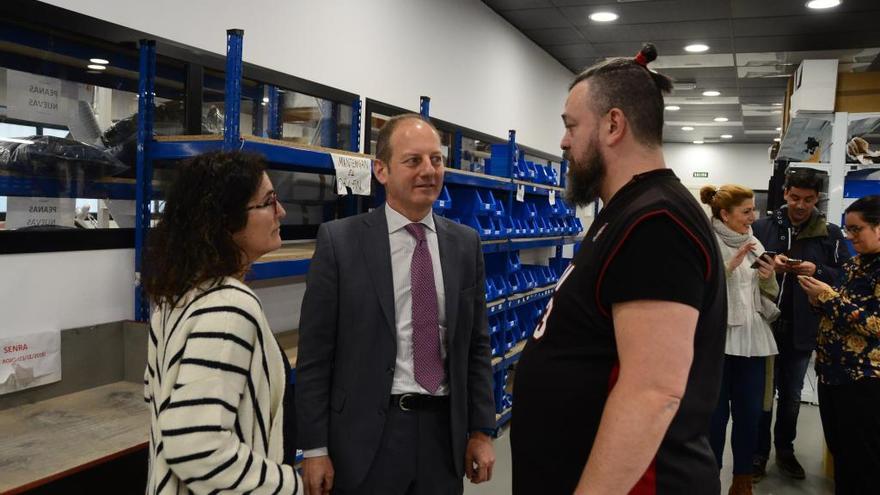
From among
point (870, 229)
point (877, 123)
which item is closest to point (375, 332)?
point (870, 229)

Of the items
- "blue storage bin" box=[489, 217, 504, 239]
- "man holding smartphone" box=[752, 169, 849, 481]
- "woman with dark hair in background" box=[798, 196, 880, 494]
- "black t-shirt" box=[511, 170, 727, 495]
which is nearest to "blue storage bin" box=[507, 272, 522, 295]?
"blue storage bin" box=[489, 217, 504, 239]

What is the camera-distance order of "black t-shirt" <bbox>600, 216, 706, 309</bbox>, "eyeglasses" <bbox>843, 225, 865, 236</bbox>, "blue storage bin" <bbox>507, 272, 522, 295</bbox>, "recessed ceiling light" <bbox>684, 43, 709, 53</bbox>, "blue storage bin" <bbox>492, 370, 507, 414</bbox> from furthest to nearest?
"recessed ceiling light" <bbox>684, 43, 709, 53</bbox> < "blue storage bin" <bbox>507, 272, 522, 295</bbox> < "blue storage bin" <bbox>492, 370, 507, 414</bbox> < "eyeglasses" <bbox>843, 225, 865, 236</bbox> < "black t-shirt" <bbox>600, 216, 706, 309</bbox>

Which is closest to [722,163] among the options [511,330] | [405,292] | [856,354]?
[511,330]

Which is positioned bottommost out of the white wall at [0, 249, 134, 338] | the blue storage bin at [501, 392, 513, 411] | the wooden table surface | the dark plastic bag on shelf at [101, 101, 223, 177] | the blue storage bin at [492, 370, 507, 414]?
the blue storage bin at [501, 392, 513, 411]

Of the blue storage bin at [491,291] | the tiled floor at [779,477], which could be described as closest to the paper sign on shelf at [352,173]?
the blue storage bin at [491,291]

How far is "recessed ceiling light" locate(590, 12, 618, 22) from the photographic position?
17.6 feet

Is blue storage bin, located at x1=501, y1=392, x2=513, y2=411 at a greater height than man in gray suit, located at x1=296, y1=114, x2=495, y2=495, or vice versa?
man in gray suit, located at x1=296, y1=114, x2=495, y2=495

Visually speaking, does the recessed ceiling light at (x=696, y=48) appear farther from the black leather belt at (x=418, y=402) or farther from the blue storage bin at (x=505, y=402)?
the black leather belt at (x=418, y=402)

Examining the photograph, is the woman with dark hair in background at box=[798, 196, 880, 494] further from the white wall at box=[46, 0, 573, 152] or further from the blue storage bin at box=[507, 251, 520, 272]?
the white wall at box=[46, 0, 573, 152]

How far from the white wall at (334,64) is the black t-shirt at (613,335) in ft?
5.88

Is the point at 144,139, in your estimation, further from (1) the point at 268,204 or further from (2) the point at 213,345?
(2) the point at 213,345

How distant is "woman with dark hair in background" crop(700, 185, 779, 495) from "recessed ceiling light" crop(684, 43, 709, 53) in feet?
11.6

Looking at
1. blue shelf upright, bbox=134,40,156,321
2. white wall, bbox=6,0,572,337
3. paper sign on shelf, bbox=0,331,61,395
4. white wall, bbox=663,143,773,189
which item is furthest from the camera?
white wall, bbox=663,143,773,189

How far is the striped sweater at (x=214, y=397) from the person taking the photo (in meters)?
1.19
